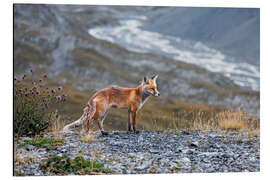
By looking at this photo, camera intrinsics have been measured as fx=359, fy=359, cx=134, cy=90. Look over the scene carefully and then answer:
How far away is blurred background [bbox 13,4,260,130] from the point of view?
28.5 metres

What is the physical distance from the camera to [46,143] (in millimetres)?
9242

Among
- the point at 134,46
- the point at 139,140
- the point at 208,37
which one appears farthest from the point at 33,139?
the point at 134,46

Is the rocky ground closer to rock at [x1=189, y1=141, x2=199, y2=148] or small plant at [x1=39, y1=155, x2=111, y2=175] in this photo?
rock at [x1=189, y1=141, x2=199, y2=148]

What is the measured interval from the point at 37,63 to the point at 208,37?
79.2ft

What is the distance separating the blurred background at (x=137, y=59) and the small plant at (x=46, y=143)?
661 inches

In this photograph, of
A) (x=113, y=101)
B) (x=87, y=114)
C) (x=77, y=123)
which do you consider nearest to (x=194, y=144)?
(x=113, y=101)

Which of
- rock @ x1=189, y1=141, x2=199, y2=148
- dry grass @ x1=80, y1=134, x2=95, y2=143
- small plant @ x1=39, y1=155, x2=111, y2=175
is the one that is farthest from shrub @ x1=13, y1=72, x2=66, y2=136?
rock @ x1=189, y1=141, x2=199, y2=148

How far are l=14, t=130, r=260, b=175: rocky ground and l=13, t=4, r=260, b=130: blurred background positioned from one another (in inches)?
586

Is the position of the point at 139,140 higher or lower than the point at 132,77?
lower

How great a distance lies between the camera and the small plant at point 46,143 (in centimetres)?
908

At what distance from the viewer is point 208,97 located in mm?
40219

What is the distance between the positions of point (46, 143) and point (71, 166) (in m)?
1.30
